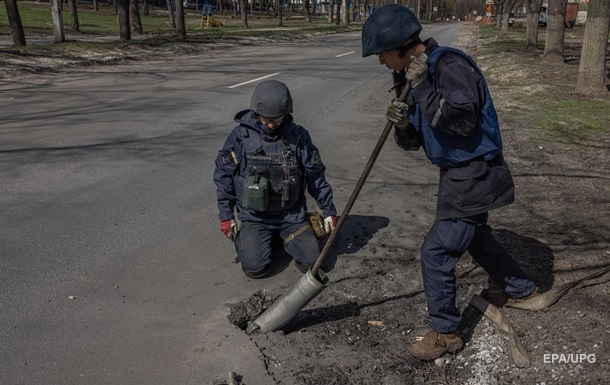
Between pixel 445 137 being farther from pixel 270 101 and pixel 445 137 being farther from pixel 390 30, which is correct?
pixel 270 101

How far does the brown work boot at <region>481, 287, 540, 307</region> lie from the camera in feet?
11.0

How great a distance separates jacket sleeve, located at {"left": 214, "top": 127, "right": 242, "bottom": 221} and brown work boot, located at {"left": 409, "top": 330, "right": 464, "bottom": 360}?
1.67m

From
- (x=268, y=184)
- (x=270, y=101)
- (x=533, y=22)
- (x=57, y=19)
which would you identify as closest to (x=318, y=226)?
(x=268, y=184)

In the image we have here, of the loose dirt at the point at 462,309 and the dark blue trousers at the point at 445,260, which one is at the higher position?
the dark blue trousers at the point at 445,260

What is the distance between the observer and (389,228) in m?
4.79

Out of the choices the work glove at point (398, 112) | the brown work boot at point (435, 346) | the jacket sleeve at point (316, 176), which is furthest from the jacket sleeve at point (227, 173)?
the brown work boot at point (435, 346)

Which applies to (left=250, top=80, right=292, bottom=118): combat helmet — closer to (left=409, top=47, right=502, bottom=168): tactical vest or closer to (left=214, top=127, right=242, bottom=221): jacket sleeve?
(left=214, top=127, right=242, bottom=221): jacket sleeve

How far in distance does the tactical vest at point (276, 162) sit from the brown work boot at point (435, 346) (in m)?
1.46

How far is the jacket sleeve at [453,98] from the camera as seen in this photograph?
2.59m

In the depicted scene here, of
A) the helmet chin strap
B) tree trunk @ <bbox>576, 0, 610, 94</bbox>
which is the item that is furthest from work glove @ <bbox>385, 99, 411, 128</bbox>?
tree trunk @ <bbox>576, 0, 610, 94</bbox>

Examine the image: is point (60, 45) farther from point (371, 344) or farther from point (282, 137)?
point (371, 344)

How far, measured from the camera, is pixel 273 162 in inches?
159

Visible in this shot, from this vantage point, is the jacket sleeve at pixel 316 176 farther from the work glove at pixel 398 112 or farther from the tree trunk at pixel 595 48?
the tree trunk at pixel 595 48

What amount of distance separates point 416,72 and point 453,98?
0.67ft
